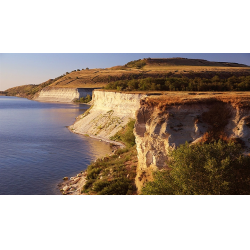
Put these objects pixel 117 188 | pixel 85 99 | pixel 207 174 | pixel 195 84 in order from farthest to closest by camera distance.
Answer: pixel 85 99 → pixel 195 84 → pixel 117 188 → pixel 207 174

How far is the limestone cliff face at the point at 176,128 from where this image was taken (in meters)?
12.8

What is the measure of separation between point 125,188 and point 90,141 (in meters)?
15.0

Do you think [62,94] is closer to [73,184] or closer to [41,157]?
[41,157]

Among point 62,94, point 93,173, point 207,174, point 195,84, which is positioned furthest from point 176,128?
point 62,94

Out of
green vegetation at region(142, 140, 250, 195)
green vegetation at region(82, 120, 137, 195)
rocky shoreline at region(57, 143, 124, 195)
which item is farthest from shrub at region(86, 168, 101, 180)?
green vegetation at region(142, 140, 250, 195)

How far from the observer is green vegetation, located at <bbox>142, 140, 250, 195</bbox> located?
948 centimetres

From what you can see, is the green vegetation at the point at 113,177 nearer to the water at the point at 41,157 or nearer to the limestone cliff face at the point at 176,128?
the limestone cliff face at the point at 176,128

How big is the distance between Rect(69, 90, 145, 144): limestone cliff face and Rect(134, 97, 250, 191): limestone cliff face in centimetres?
1501

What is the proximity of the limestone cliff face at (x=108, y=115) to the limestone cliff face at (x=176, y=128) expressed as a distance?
49.3 ft

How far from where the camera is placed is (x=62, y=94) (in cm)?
9769

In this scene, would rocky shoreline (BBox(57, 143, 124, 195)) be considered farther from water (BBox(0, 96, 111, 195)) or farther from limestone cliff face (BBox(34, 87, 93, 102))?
limestone cliff face (BBox(34, 87, 93, 102))

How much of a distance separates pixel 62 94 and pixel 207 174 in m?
91.3

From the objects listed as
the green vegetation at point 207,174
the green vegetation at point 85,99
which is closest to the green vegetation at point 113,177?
the green vegetation at point 207,174
